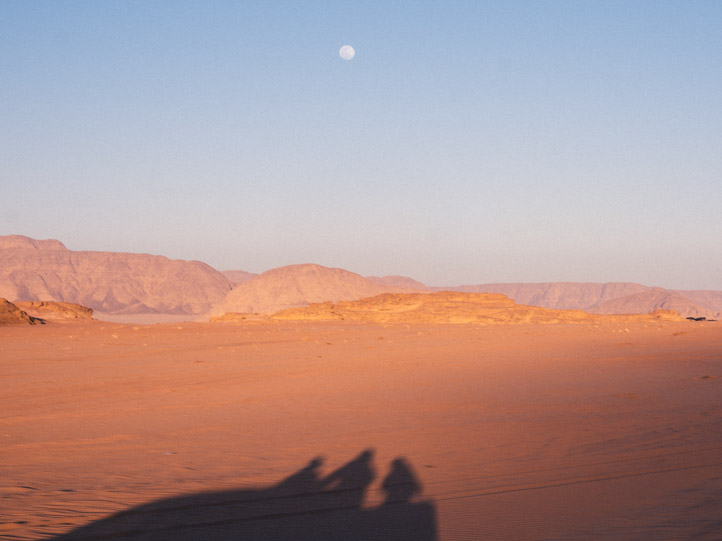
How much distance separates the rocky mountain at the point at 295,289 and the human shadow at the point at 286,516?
251 ft

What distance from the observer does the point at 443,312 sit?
43594 mm

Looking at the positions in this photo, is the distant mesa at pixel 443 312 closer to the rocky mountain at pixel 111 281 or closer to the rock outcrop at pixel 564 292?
the rocky mountain at pixel 111 281

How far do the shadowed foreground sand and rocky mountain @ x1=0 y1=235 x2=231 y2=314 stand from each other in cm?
12320

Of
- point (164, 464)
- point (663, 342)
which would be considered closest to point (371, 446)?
point (164, 464)

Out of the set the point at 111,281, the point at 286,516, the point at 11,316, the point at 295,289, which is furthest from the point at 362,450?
the point at 111,281

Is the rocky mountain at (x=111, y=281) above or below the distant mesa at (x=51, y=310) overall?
above

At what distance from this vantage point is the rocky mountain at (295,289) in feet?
286

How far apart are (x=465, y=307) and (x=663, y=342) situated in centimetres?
2261

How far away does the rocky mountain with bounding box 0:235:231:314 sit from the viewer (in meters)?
132

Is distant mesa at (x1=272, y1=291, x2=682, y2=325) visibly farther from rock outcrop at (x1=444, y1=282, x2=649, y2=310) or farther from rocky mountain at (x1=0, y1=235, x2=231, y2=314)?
rock outcrop at (x1=444, y1=282, x2=649, y2=310)

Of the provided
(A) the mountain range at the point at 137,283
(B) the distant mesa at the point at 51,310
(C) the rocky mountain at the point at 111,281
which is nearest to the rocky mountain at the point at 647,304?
(A) the mountain range at the point at 137,283

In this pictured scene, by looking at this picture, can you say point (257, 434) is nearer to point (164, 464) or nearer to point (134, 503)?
point (164, 464)

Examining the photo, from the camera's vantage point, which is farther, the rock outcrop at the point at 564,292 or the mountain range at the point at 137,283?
the rock outcrop at the point at 564,292

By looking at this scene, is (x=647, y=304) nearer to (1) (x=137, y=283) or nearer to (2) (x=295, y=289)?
(2) (x=295, y=289)
